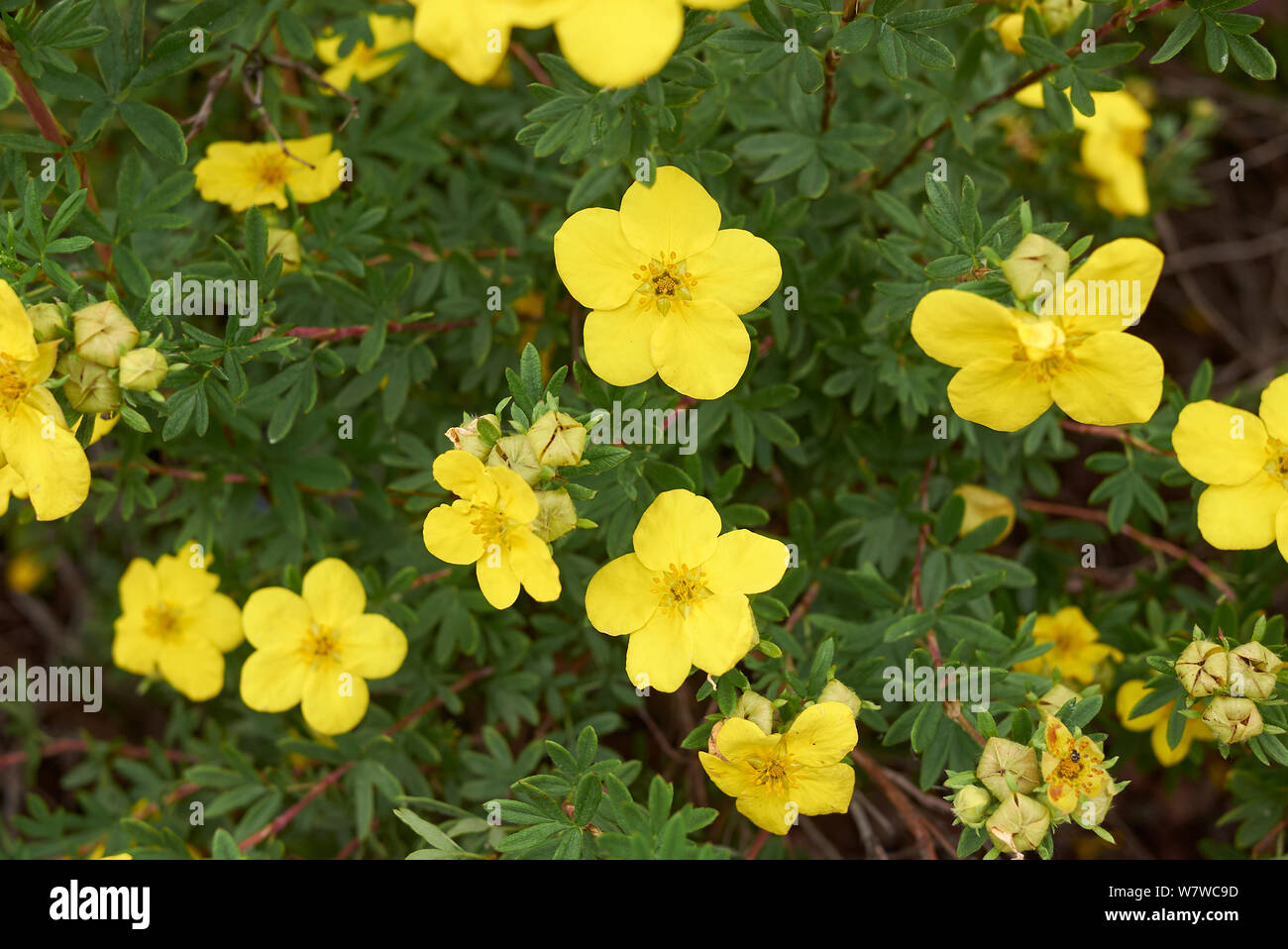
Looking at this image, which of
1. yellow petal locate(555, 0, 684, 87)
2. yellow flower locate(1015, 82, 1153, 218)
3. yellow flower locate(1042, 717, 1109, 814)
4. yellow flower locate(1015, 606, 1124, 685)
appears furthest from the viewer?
yellow flower locate(1015, 82, 1153, 218)

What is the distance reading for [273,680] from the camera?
2.96 metres

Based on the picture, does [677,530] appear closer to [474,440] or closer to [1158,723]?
[474,440]

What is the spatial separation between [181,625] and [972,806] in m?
2.41

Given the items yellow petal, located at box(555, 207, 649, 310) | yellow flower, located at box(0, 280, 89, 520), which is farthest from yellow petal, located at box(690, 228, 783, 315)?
yellow flower, located at box(0, 280, 89, 520)

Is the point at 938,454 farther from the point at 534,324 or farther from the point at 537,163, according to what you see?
the point at 537,163

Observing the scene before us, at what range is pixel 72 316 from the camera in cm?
212

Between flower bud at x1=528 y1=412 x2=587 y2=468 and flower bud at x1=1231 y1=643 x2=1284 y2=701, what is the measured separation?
1536 millimetres

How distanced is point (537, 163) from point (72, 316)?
1.79m

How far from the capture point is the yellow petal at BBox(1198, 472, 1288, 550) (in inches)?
94.6

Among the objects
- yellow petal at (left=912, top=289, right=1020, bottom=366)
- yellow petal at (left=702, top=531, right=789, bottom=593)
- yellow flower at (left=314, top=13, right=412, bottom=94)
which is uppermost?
yellow flower at (left=314, top=13, right=412, bottom=94)

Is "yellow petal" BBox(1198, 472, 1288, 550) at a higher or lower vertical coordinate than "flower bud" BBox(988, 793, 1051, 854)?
higher

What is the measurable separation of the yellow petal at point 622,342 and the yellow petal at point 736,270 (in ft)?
0.46

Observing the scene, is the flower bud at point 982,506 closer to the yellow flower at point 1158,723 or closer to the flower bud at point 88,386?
the yellow flower at point 1158,723

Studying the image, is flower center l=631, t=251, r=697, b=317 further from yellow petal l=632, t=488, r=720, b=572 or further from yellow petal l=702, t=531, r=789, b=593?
yellow petal l=702, t=531, r=789, b=593
